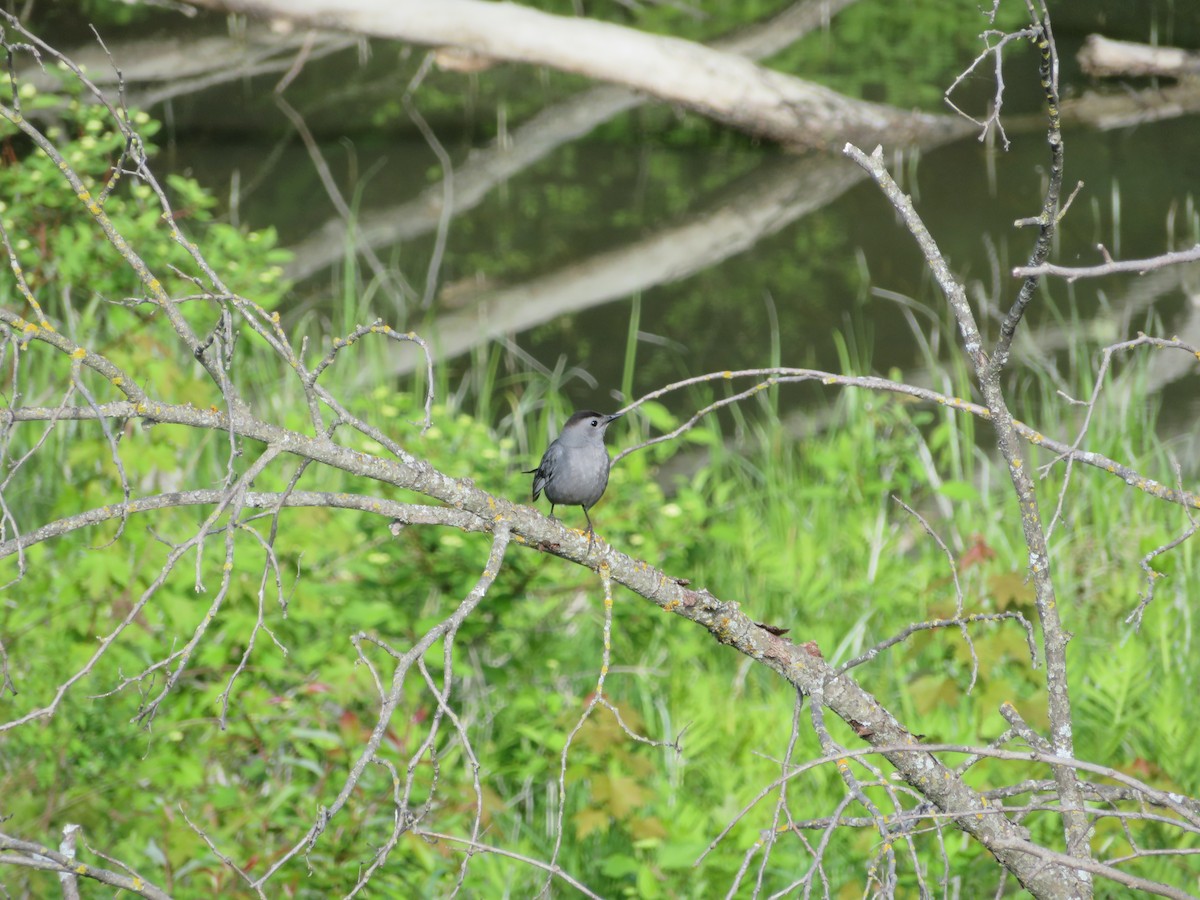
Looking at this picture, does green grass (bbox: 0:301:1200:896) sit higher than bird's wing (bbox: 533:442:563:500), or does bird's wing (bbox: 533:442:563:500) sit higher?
bird's wing (bbox: 533:442:563:500)

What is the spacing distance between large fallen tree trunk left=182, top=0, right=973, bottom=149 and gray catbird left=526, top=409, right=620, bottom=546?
15.9 ft

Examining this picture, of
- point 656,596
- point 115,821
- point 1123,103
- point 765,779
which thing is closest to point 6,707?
point 115,821

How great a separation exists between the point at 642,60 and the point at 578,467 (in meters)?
5.16

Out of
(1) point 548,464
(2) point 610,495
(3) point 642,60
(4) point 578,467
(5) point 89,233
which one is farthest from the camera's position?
(3) point 642,60

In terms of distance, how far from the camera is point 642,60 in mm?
7789

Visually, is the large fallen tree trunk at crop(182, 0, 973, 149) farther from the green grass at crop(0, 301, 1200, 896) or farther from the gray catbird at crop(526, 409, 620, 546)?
the gray catbird at crop(526, 409, 620, 546)

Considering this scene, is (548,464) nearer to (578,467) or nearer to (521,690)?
(578,467)

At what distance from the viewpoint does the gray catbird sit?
3.31 meters

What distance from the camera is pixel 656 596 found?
2.12 m

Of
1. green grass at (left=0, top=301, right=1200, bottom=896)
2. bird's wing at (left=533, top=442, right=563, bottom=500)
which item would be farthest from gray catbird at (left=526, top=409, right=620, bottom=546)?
green grass at (left=0, top=301, right=1200, bottom=896)

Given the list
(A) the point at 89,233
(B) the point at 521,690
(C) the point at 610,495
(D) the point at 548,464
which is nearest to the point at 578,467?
(D) the point at 548,464

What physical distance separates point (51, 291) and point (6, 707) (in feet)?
6.43

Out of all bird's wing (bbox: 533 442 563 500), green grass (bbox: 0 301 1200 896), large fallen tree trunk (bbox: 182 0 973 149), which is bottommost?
green grass (bbox: 0 301 1200 896)

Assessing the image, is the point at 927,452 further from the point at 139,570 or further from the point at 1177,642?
the point at 139,570
